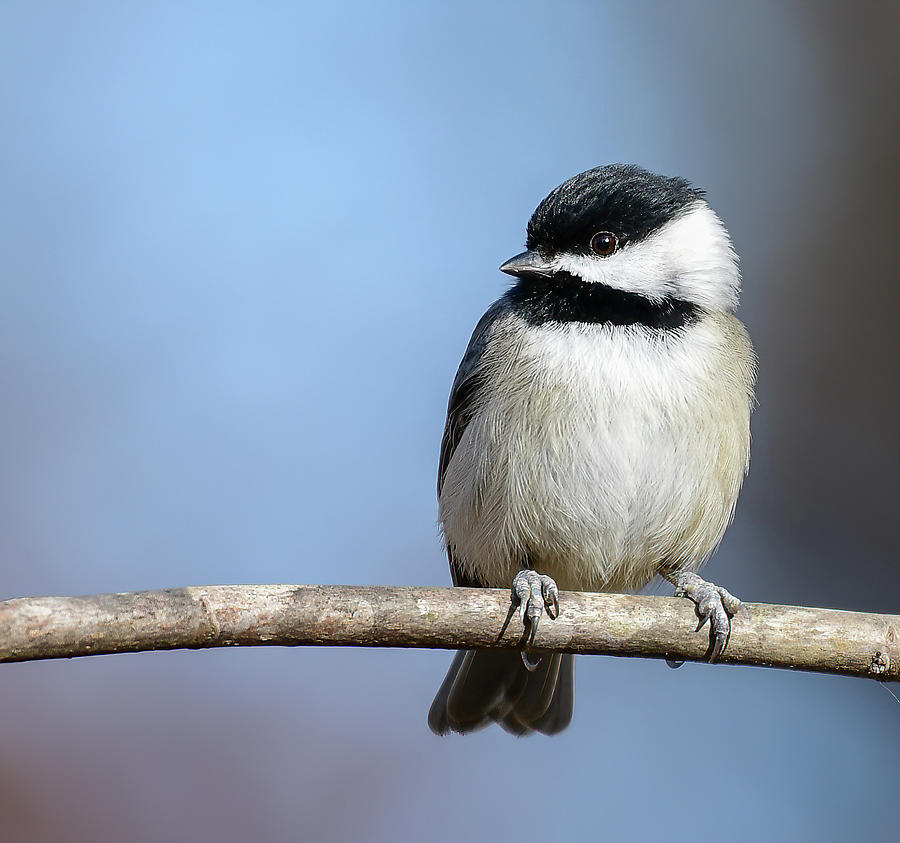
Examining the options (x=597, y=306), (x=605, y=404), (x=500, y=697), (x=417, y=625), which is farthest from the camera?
(x=500, y=697)

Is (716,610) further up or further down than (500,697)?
further up

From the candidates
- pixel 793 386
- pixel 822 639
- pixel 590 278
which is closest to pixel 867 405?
pixel 793 386

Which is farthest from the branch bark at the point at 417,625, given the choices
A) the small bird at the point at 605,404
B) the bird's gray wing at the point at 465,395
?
the bird's gray wing at the point at 465,395

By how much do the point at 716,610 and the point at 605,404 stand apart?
0.63 m

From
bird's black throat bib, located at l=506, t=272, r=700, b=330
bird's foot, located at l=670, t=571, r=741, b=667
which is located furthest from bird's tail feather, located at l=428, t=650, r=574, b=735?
bird's black throat bib, located at l=506, t=272, r=700, b=330

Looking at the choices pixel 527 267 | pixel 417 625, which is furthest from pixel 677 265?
pixel 417 625

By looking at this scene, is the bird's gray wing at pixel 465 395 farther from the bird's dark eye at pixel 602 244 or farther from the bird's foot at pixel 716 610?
the bird's foot at pixel 716 610

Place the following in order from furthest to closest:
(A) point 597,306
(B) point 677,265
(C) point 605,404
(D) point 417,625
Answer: (B) point 677,265, (A) point 597,306, (C) point 605,404, (D) point 417,625

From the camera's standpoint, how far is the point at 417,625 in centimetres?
206

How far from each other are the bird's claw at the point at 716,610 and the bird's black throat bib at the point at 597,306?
0.76 metres

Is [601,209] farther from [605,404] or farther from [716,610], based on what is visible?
[716,610]

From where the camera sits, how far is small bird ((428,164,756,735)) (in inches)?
105

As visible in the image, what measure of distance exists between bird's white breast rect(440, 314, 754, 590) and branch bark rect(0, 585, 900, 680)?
0.47 meters

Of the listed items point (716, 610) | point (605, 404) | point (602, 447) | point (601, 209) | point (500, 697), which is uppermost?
point (601, 209)
